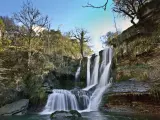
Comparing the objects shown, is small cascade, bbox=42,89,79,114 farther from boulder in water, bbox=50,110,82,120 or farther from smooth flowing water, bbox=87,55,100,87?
smooth flowing water, bbox=87,55,100,87

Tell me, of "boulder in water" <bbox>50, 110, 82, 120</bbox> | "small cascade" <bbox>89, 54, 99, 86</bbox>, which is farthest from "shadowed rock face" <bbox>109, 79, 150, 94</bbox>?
"small cascade" <bbox>89, 54, 99, 86</bbox>

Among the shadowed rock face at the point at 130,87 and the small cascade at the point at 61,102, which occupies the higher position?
the shadowed rock face at the point at 130,87

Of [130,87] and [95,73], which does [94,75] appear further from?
[130,87]

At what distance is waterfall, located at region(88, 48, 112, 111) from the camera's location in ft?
65.3

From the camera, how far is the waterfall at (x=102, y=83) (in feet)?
65.3

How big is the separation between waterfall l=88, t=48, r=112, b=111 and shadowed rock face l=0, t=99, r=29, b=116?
5066mm

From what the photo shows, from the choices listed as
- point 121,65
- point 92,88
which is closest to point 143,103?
point 121,65

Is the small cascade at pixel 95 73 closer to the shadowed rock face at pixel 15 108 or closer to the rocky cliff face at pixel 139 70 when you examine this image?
the rocky cliff face at pixel 139 70

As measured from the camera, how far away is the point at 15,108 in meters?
17.8

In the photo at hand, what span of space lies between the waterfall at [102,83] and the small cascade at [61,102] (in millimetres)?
1395

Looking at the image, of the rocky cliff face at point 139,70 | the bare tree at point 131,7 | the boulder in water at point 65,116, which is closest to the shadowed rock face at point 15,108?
the boulder in water at point 65,116

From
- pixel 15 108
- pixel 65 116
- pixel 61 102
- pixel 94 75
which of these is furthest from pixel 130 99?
pixel 15 108

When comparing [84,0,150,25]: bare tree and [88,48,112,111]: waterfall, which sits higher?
[84,0,150,25]: bare tree

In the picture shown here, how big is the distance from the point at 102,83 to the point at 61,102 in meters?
5.21
